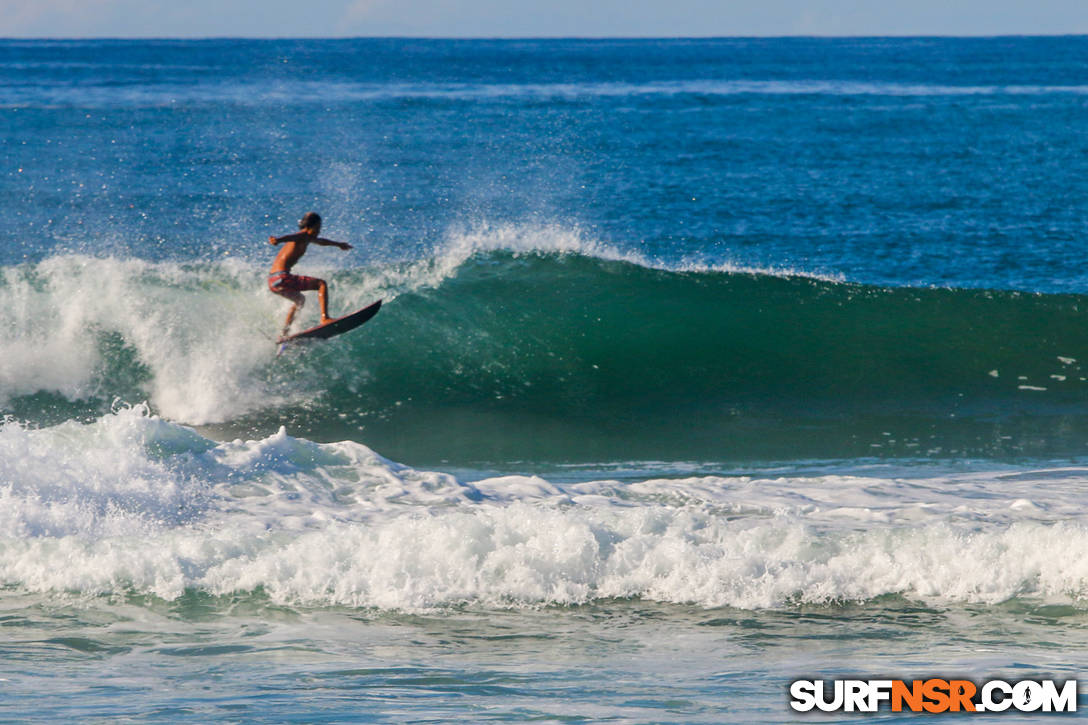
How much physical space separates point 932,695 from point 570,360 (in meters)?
8.20

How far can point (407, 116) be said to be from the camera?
46.1 metres

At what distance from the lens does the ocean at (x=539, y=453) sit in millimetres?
5910

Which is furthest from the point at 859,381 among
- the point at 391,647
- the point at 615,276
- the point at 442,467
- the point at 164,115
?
the point at 164,115

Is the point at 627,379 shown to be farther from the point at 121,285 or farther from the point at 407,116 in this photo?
the point at 407,116

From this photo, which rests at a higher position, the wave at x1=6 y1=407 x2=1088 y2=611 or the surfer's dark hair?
the surfer's dark hair

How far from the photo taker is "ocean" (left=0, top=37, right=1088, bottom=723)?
5910mm

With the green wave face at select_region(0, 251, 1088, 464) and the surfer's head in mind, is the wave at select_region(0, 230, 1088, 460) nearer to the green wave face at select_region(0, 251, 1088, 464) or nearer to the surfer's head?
the green wave face at select_region(0, 251, 1088, 464)

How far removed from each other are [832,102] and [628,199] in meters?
29.9

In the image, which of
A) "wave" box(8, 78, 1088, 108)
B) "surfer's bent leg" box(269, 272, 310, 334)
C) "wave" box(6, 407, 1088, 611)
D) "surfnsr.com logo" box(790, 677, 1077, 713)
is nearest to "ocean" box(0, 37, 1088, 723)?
"wave" box(6, 407, 1088, 611)

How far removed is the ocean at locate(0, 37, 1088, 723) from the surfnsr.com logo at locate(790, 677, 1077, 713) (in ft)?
0.44

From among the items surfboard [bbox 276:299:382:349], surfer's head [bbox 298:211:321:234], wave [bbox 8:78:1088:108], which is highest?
wave [bbox 8:78:1088:108]

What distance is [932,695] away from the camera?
521 cm

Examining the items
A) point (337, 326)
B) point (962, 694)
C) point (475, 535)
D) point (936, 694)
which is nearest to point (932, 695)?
point (936, 694)

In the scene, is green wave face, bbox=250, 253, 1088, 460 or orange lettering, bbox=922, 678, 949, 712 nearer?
orange lettering, bbox=922, 678, 949, 712
